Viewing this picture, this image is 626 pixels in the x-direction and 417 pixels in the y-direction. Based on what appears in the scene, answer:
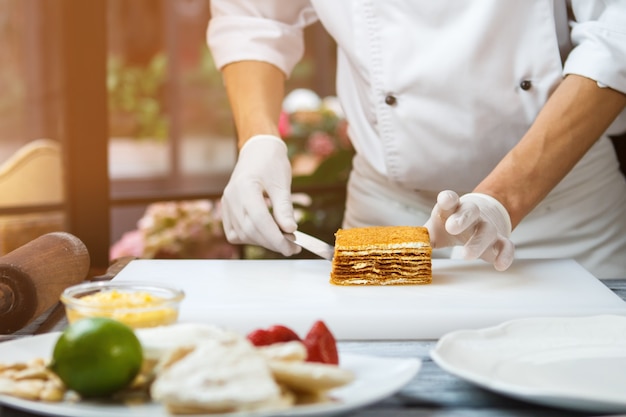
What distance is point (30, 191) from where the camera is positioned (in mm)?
3434

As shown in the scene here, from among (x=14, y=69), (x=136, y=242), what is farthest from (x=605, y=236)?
(x=14, y=69)

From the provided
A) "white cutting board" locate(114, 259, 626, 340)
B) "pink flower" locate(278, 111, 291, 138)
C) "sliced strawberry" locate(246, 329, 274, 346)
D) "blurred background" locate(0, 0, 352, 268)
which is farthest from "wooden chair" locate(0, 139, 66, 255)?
"sliced strawberry" locate(246, 329, 274, 346)

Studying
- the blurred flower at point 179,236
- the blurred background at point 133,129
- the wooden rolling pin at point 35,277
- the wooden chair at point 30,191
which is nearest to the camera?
the wooden rolling pin at point 35,277

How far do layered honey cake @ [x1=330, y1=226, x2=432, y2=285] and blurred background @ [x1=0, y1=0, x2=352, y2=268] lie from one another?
65.0 inches

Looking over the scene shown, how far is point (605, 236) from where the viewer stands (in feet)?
6.90

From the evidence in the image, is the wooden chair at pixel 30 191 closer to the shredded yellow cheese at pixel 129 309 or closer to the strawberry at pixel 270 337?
the shredded yellow cheese at pixel 129 309

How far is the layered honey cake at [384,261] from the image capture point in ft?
5.16

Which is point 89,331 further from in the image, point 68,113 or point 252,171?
point 68,113

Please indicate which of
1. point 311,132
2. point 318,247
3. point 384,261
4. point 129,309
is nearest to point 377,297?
point 384,261

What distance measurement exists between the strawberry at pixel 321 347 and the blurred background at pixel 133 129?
211 cm

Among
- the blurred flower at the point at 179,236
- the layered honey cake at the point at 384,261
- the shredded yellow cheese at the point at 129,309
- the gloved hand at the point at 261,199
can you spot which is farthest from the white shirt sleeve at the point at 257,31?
the shredded yellow cheese at the point at 129,309

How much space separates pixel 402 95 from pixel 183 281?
2.25 feet

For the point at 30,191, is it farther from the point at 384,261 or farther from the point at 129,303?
the point at 129,303

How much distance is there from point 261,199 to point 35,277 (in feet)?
1.89
